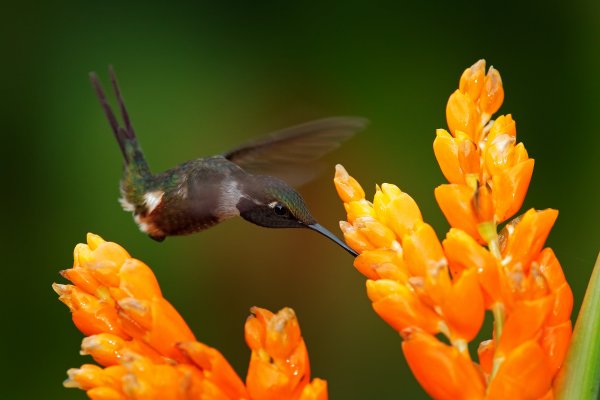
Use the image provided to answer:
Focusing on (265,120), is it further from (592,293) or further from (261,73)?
(592,293)

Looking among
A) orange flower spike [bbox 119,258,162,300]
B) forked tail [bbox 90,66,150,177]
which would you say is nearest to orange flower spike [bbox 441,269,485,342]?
orange flower spike [bbox 119,258,162,300]

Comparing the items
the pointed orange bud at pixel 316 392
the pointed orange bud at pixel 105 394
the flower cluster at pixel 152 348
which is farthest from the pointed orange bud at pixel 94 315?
the pointed orange bud at pixel 316 392

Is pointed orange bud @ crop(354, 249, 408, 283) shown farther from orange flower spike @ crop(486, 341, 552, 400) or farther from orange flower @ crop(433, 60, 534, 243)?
orange flower spike @ crop(486, 341, 552, 400)

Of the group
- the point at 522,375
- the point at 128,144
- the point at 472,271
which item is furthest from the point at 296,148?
the point at 522,375

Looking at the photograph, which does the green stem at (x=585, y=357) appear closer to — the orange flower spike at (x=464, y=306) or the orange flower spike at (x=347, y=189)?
the orange flower spike at (x=464, y=306)

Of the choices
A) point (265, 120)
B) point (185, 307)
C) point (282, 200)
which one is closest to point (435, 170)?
point (265, 120)

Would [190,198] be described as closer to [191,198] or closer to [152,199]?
[191,198]
